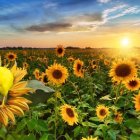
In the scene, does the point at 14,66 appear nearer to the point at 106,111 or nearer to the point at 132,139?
the point at 132,139

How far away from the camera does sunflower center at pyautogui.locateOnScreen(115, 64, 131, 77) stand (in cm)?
401

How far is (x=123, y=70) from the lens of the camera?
13.5 ft

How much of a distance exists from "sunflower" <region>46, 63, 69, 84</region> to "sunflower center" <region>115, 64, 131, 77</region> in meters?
0.56

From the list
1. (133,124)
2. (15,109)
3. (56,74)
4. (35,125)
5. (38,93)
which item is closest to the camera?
(15,109)

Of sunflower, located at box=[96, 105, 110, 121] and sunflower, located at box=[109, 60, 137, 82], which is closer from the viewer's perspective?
sunflower, located at box=[96, 105, 110, 121]

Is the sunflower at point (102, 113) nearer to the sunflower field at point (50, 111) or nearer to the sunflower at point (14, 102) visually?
the sunflower field at point (50, 111)

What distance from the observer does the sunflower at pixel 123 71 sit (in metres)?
3.98

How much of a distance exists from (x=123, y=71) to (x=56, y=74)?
0.72 meters

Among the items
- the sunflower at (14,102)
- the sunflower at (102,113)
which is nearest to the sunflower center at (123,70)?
the sunflower at (102,113)

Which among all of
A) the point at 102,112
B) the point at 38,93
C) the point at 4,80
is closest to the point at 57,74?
the point at 102,112

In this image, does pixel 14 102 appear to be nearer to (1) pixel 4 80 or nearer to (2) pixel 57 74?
(1) pixel 4 80

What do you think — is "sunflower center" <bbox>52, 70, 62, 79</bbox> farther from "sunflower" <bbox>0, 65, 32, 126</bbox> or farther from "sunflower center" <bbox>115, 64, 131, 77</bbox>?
"sunflower" <bbox>0, 65, 32, 126</bbox>

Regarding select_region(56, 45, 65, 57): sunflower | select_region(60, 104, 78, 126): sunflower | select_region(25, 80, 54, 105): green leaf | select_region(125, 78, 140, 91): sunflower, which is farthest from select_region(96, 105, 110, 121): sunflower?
select_region(56, 45, 65, 57): sunflower

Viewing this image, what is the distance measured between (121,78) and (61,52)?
335 centimetres
